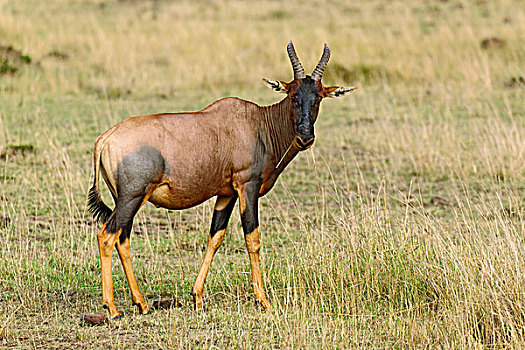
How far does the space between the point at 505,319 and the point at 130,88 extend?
39.8 ft

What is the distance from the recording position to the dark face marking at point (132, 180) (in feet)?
19.2

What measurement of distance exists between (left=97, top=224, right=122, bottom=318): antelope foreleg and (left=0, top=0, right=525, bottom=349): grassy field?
0.51ft

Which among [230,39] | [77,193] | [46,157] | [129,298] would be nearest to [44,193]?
[77,193]

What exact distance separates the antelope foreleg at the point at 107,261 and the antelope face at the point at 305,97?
5.07 feet

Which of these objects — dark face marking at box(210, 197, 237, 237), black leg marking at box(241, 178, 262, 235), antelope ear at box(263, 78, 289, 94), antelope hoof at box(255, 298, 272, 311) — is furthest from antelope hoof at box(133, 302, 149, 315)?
antelope ear at box(263, 78, 289, 94)

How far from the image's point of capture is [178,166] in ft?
19.8

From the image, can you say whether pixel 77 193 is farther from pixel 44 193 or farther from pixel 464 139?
pixel 464 139

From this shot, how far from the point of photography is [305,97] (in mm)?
6145

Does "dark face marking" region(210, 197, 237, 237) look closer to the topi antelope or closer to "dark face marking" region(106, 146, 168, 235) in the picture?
the topi antelope

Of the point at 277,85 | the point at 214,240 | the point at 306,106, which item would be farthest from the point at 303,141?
the point at 214,240

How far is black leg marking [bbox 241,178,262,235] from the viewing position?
6.28 m

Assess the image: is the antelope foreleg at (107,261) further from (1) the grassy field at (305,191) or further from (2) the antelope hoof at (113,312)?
(1) the grassy field at (305,191)

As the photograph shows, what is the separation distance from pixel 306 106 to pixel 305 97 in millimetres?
74

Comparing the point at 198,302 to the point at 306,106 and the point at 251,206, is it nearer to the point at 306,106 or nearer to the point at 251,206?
the point at 251,206
